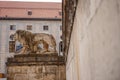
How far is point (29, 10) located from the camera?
148ft

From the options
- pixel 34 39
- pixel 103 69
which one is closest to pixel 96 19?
pixel 103 69

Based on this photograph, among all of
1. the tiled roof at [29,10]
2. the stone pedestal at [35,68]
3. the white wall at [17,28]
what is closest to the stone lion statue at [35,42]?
the stone pedestal at [35,68]

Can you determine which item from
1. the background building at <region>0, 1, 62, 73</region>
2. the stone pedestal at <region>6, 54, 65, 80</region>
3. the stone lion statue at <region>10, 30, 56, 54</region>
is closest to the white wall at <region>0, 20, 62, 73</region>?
the background building at <region>0, 1, 62, 73</region>

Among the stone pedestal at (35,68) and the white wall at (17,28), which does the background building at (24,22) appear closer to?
the white wall at (17,28)

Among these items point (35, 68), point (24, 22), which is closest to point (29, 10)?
point (24, 22)

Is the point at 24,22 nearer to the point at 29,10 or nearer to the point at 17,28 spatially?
the point at 17,28

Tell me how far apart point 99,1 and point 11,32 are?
39.6 metres

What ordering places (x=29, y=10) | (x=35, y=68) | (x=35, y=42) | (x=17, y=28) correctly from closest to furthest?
(x=35, y=68)
(x=35, y=42)
(x=17, y=28)
(x=29, y=10)

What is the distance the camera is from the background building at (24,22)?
40094mm

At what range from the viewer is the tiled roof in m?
43.3

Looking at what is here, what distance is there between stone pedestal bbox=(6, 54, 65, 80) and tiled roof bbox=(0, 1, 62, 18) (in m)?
30.3

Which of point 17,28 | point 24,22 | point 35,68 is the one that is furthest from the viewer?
point 24,22

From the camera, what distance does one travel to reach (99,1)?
7.45 feet

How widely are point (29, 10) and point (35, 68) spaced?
33.4m
